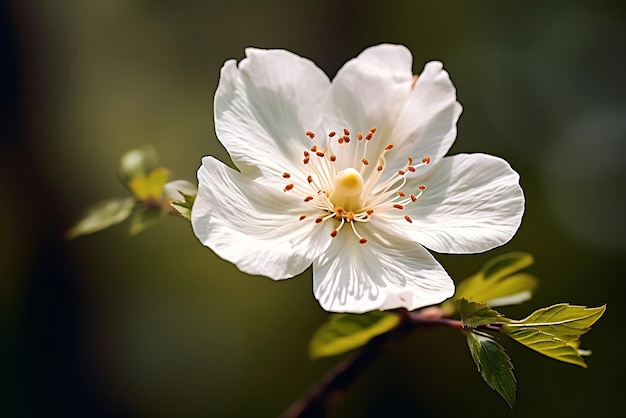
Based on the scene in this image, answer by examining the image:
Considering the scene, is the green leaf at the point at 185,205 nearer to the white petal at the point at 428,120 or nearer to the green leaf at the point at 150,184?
the green leaf at the point at 150,184

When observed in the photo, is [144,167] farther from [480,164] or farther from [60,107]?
[60,107]

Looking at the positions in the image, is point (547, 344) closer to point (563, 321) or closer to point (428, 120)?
point (563, 321)

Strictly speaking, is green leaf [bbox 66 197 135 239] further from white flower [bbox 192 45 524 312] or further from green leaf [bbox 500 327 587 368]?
green leaf [bbox 500 327 587 368]

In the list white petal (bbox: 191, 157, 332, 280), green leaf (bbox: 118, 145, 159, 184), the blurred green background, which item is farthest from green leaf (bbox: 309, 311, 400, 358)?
the blurred green background

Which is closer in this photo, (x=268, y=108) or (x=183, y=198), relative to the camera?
(x=183, y=198)

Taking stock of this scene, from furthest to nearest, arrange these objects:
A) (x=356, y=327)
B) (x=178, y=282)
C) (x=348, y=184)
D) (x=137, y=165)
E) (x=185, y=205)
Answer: (x=178, y=282) < (x=137, y=165) < (x=348, y=184) < (x=356, y=327) < (x=185, y=205)

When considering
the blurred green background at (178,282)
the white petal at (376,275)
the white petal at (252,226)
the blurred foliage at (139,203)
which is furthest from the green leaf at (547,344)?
the blurred green background at (178,282)

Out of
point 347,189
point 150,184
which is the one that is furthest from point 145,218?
point 347,189
